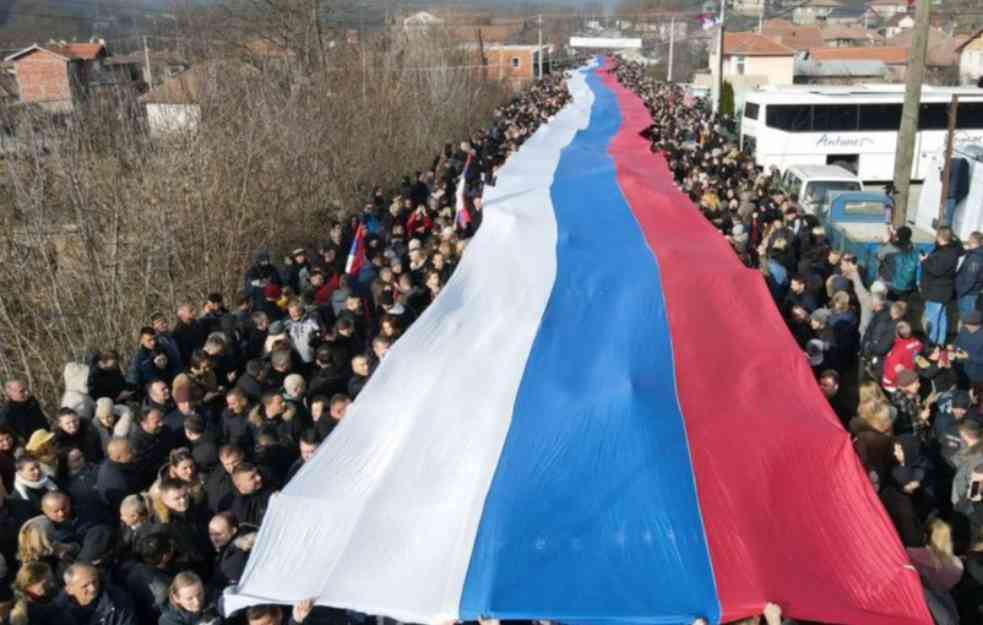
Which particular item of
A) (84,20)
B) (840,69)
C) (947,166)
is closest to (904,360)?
(947,166)

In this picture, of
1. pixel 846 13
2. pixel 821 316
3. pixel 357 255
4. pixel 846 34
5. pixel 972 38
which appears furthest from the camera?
pixel 846 13

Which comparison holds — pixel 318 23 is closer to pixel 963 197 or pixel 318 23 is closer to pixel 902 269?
pixel 963 197

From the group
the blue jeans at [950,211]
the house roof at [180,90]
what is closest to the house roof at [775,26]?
the blue jeans at [950,211]

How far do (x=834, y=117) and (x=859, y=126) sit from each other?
2.17 feet

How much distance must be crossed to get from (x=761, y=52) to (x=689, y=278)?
41868mm

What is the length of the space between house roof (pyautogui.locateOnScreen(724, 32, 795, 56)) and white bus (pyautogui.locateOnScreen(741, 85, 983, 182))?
986 inches

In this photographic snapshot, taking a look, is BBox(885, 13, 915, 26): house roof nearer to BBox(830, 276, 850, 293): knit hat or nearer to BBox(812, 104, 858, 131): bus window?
BBox(812, 104, 858, 131): bus window

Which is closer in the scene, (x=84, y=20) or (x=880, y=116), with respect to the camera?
(x=880, y=116)

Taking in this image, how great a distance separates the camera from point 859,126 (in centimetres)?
2073

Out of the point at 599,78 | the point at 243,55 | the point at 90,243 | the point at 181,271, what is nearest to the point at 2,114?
the point at 90,243

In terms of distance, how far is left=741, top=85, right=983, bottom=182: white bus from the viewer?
20328 mm

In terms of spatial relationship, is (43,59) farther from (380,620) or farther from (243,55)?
(380,620)

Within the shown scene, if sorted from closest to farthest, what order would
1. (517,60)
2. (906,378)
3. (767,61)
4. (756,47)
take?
(906,378) < (767,61) < (756,47) < (517,60)

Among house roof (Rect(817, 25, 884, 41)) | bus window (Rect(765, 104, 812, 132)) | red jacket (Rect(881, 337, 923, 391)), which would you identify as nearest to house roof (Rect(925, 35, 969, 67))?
Result: house roof (Rect(817, 25, 884, 41))
